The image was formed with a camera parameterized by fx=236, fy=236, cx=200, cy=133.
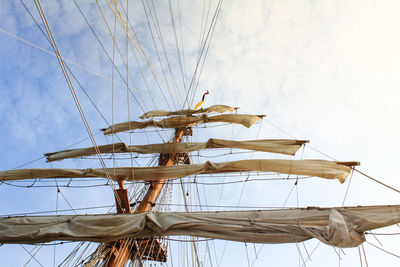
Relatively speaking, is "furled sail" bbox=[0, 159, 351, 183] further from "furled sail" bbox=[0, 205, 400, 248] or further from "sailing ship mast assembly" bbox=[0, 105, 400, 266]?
"furled sail" bbox=[0, 205, 400, 248]

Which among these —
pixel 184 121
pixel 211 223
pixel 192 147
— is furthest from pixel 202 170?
pixel 184 121

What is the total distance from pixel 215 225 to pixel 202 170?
95.0 inches

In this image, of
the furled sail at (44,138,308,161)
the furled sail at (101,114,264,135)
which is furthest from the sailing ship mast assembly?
the furled sail at (101,114,264,135)

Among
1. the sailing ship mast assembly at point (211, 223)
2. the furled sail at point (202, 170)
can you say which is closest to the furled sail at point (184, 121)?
the furled sail at point (202, 170)

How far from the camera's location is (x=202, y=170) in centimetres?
593

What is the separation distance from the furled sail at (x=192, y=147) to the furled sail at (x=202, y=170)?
170cm

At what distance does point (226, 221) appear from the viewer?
11.9 ft

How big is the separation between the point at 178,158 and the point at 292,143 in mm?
4634

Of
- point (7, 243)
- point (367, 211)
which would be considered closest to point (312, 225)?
point (367, 211)

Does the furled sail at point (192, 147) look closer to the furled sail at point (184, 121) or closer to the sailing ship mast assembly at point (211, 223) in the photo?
the sailing ship mast assembly at point (211, 223)

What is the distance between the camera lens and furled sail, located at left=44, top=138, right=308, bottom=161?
24.3ft

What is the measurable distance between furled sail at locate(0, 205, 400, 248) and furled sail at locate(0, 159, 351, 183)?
1.39 metres

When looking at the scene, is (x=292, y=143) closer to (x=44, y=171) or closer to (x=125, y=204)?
(x=125, y=204)

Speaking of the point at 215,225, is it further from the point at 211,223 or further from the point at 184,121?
the point at 184,121
